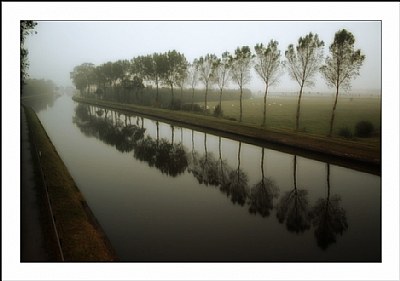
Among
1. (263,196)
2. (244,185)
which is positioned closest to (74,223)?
(263,196)

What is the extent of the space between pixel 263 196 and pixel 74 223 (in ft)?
41.2

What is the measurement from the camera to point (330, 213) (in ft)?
59.3

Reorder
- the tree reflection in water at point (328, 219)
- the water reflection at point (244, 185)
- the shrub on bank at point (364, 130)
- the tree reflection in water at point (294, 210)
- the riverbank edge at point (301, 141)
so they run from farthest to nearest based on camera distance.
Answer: the shrub on bank at point (364, 130)
the riverbank edge at point (301, 141)
the water reflection at point (244, 185)
the tree reflection in water at point (294, 210)
the tree reflection in water at point (328, 219)

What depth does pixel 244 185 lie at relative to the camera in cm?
2283

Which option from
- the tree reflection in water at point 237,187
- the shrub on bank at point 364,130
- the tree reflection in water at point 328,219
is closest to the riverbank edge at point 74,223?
the tree reflection in water at point 237,187

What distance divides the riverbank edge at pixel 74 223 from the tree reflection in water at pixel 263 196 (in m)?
9.30

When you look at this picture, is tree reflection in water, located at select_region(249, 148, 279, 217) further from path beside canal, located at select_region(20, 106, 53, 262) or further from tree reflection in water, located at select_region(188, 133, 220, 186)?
path beside canal, located at select_region(20, 106, 53, 262)

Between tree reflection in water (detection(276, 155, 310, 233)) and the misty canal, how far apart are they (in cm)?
6

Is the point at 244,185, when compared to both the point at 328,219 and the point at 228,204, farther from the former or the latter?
the point at 328,219

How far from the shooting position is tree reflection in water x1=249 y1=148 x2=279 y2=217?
18.4 meters

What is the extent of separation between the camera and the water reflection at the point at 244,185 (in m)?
16.9

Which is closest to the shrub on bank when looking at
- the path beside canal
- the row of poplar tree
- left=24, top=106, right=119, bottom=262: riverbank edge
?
the row of poplar tree

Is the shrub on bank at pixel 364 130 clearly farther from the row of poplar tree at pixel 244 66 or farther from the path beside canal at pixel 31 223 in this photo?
the path beside canal at pixel 31 223

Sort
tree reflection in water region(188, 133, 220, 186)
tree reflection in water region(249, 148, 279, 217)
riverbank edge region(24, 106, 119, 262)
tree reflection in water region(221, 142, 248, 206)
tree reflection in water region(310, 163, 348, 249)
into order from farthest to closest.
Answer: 1. tree reflection in water region(188, 133, 220, 186)
2. tree reflection in water region(221, 142, 248, 206)
3. tree reflection in water region(249, 148, 279, 217)
4. tree reflection in water region(310, 163, 348, 249)
5. riverbank edge region(24, 106, 119, 262)
